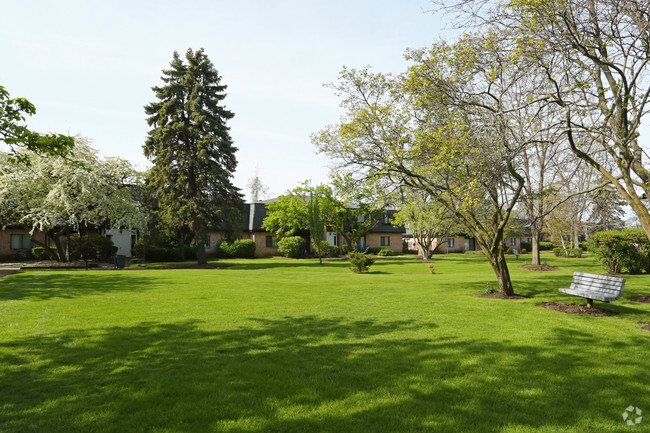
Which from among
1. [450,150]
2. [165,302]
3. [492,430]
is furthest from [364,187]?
[492,430]

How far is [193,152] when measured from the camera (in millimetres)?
27922

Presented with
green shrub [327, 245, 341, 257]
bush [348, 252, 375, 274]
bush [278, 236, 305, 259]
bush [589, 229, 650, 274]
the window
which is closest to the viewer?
bush [589, 229, 650, 274]

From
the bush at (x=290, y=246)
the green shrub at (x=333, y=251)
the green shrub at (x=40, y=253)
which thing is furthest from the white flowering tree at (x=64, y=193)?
the green shrub at (x=333, y=251)

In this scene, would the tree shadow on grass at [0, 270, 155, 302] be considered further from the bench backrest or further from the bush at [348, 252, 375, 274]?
the bench backrest

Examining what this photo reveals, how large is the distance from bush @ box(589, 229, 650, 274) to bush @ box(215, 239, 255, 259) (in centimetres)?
2955

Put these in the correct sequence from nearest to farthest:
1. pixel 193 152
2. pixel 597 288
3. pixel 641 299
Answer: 1. pixel 597 288
2. pixel 641 299
3. pixel 193 152

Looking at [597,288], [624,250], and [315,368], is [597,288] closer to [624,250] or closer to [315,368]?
[315,368]

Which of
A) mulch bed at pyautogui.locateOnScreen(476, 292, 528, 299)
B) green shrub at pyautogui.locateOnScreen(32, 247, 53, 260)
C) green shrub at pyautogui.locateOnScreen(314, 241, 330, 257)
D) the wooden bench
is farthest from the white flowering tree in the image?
the wooden bench

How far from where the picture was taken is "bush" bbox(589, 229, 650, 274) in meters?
20.3

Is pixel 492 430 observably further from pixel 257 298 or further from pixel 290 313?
pixel 257 298

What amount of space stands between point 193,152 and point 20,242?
19679 millimetres

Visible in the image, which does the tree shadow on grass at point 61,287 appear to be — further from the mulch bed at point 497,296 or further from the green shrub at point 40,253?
the green shrub at point 40,253

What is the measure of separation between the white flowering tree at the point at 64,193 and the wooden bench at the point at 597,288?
2484cm

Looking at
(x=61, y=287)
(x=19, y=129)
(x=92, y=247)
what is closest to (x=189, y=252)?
(x=92, y=247)
